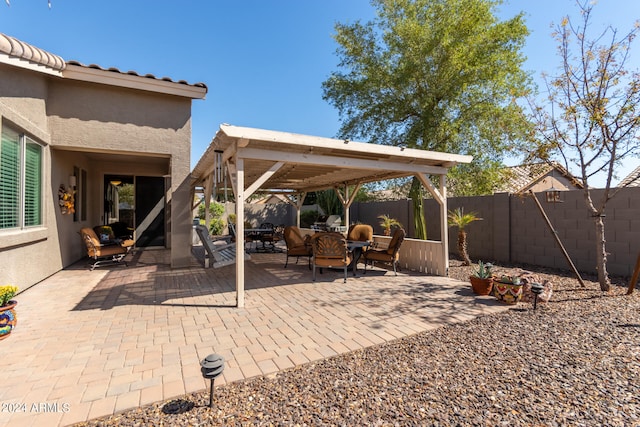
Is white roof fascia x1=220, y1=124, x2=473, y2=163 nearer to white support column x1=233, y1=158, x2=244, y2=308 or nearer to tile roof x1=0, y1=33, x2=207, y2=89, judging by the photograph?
white support column x1=233, y1=158, x2=244, y2=308

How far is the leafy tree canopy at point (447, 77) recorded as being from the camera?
29.0ft

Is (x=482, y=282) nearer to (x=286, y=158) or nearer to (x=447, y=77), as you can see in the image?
(x=286, y=158)

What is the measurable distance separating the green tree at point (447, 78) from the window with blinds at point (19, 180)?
8943 mm

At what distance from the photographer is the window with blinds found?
15.0 ft

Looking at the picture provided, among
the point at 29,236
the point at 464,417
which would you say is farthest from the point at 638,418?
the point at 29,236

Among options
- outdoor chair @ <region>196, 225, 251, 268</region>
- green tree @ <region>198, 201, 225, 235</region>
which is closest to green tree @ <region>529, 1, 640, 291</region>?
outdoor chair @ <region>196, 225, 251, 268</region>

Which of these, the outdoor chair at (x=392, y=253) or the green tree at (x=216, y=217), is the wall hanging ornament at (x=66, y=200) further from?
the green tree at (x=216, y=217)

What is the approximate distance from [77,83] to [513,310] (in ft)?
30.4

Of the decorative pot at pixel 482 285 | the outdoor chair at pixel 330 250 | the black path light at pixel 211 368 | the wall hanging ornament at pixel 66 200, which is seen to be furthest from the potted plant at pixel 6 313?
the decorative pot at pixel 482 285

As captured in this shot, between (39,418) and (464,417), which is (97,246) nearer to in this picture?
(39,418)

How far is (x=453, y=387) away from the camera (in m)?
2.33

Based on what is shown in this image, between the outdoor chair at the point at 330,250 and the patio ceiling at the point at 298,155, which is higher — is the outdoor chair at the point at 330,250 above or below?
below

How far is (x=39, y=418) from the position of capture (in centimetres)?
200

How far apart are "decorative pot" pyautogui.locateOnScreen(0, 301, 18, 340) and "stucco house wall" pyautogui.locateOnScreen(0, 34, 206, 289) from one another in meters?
1.57
